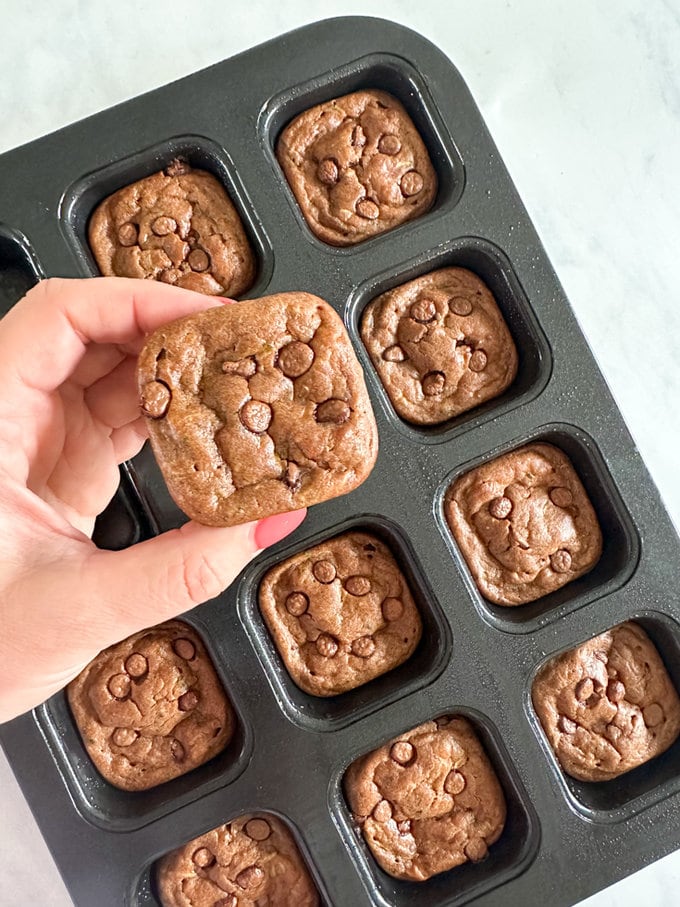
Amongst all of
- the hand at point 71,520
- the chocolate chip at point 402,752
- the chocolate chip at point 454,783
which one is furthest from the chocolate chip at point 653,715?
the hand at point 71,520

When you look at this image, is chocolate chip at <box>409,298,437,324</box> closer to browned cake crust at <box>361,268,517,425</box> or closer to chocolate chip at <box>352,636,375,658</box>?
browned cake crust at <box>361,268,517,425</box>

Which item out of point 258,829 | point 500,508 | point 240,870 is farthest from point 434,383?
point 240,870

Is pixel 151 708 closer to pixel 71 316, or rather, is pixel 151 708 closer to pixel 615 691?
pixel 71 316

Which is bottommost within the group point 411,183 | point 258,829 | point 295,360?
point 258,829

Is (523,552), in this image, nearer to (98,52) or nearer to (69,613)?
(69,613)

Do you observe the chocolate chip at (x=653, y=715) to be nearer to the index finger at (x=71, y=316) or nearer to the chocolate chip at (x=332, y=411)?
the chocolate chip at (x=332, y=411)

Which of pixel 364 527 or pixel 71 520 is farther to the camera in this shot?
pixel 364 527

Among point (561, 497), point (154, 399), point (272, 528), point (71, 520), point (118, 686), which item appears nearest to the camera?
point (154, 399)
